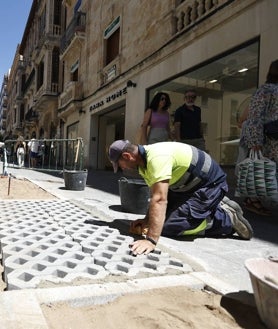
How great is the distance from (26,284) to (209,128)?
29.6ft

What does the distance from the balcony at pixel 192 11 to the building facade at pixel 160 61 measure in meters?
0.03

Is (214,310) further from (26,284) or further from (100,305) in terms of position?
(26,284)

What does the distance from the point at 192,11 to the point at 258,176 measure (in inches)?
275

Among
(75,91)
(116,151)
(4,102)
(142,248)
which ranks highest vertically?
(4,102)

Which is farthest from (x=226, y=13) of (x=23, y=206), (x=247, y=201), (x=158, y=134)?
(x=23, y=206)

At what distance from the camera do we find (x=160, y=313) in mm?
2184

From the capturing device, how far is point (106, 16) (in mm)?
17594

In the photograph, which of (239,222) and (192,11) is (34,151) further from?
(239,222)

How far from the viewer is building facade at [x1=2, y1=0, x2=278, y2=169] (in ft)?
29.3

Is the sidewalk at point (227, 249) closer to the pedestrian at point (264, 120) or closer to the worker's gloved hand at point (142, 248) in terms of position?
the worker's gloved hand at point (142, 248)

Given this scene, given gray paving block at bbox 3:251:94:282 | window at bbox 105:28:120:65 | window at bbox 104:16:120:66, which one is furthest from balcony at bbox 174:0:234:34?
gray paving block at bbox 3:251:94:282

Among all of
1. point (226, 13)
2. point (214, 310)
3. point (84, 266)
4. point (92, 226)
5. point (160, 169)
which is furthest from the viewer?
point (226, 13)

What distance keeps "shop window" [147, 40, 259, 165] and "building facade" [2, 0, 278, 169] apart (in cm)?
3

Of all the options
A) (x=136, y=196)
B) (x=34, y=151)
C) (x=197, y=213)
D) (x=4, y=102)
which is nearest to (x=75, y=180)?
(x=136, y=196)
